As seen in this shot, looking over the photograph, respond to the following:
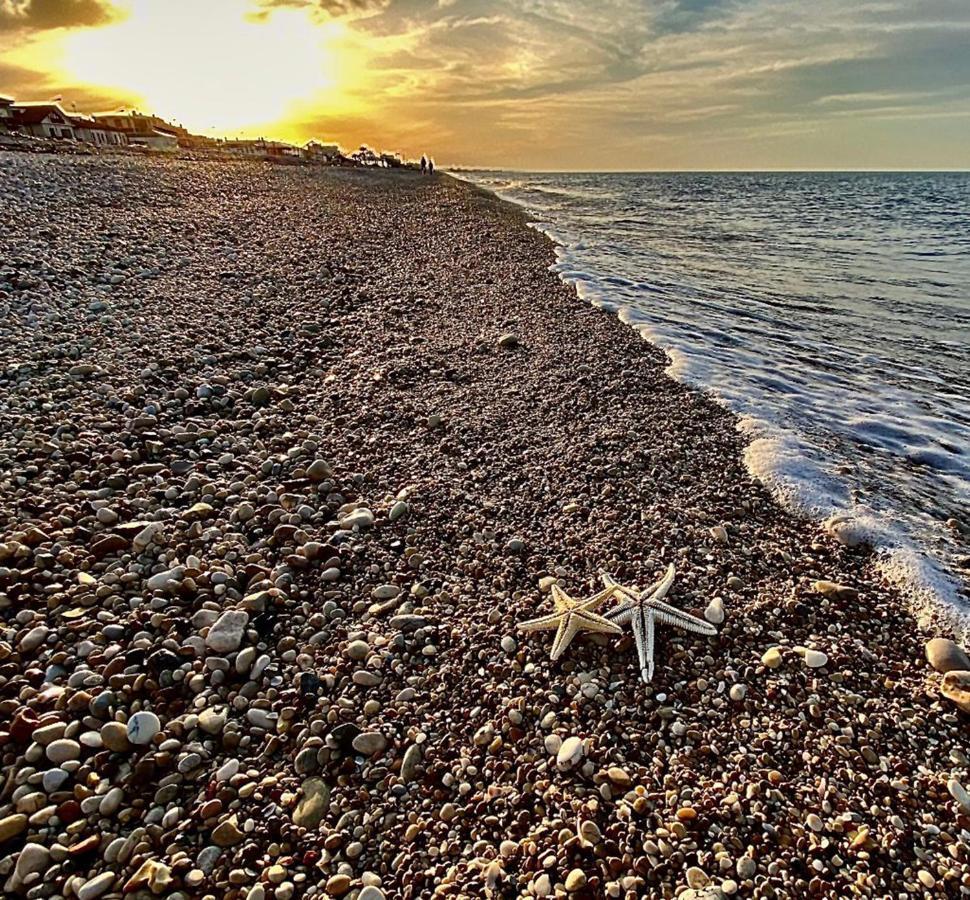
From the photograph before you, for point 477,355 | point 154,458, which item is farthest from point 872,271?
point 154,458

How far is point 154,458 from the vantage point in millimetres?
4652

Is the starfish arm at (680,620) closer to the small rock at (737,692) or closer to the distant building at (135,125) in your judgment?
the small rock at (737,692)

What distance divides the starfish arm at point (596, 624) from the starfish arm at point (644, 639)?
0.10m

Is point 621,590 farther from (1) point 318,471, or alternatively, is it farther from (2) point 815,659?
(1) point 318,471

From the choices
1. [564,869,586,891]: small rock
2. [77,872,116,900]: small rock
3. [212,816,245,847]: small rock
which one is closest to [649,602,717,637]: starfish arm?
[564,869,586,891]: small rock

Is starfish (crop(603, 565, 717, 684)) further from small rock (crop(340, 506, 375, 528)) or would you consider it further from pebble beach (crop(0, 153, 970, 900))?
small rock (crop(340, 506, 375, 528))

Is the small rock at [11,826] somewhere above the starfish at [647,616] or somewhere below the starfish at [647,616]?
below

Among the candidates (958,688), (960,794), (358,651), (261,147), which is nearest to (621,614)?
(358,651)

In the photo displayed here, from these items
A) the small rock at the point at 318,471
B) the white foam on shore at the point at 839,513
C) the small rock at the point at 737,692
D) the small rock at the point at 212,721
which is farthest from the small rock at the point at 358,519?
the white foam on shore at the point at 839,513

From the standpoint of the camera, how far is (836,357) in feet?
28.4

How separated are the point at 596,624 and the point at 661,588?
57 cm

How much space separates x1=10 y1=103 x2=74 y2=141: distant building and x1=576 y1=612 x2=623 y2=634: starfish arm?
211 ft

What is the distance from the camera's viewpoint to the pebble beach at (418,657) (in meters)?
2.25

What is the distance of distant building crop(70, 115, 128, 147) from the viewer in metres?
53.3
